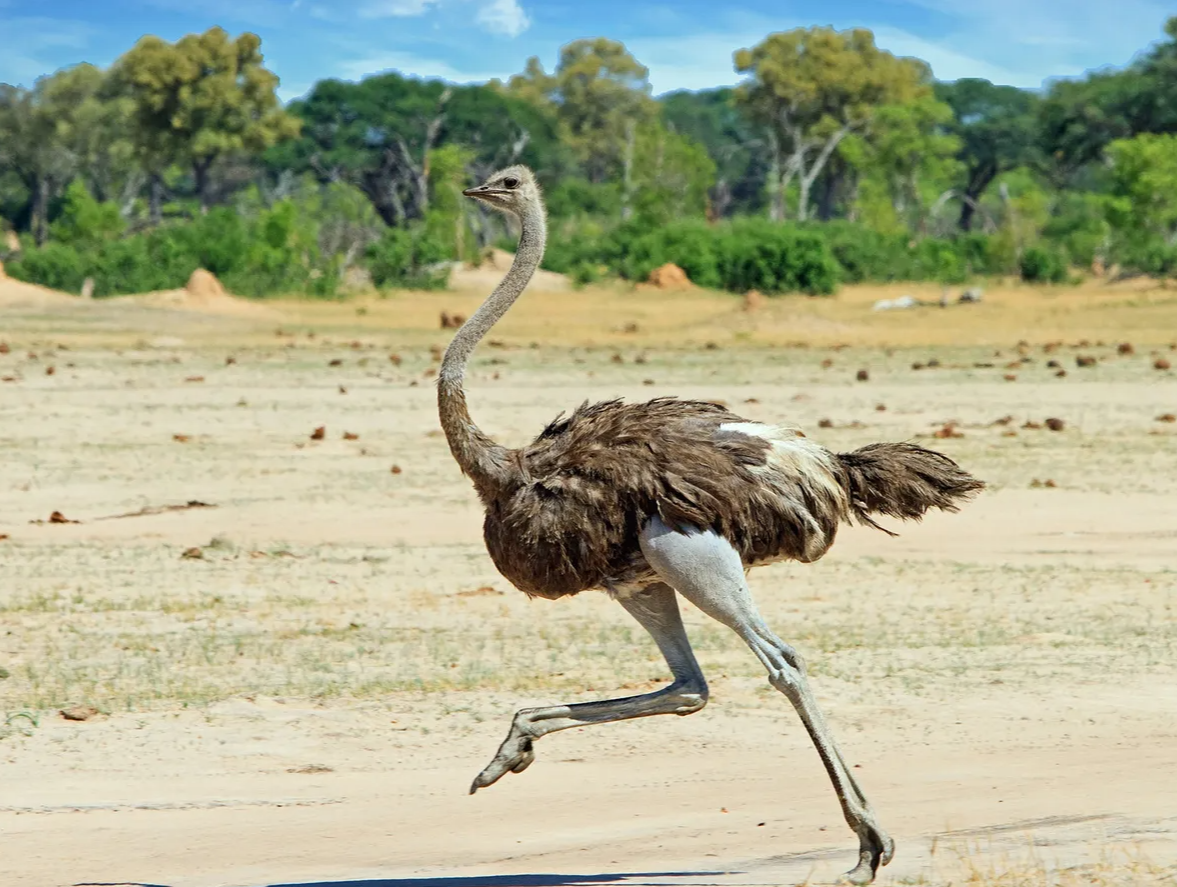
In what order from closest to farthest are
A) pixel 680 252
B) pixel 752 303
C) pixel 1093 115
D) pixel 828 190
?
pixel 752 303, pixel 680 252, pixel 1093 115, pixel 828 190

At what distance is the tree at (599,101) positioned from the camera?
69.6 meters

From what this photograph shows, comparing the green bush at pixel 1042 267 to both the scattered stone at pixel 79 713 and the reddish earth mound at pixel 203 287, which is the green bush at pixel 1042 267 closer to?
the reddish earth mound at pixel 203 287

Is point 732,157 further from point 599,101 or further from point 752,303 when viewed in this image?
point 752,303

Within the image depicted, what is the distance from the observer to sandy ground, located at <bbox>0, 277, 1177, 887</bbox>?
4.60 m

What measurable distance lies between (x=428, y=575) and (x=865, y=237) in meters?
33.5

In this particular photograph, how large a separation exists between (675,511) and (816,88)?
5408cm

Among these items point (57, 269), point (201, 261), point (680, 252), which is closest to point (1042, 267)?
point (680, 252)

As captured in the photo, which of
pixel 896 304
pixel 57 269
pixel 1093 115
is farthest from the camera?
pixel 1093 115

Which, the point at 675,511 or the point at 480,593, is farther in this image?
the point at 480,593

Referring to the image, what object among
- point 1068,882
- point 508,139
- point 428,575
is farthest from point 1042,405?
point 508,139

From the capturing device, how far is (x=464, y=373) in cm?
467

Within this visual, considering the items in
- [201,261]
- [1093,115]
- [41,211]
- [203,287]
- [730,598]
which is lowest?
[203,287]

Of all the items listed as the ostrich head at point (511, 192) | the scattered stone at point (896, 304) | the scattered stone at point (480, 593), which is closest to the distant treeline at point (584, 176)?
the scattered stone at point (896, 304)

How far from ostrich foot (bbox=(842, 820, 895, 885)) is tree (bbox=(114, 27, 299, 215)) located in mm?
48206
